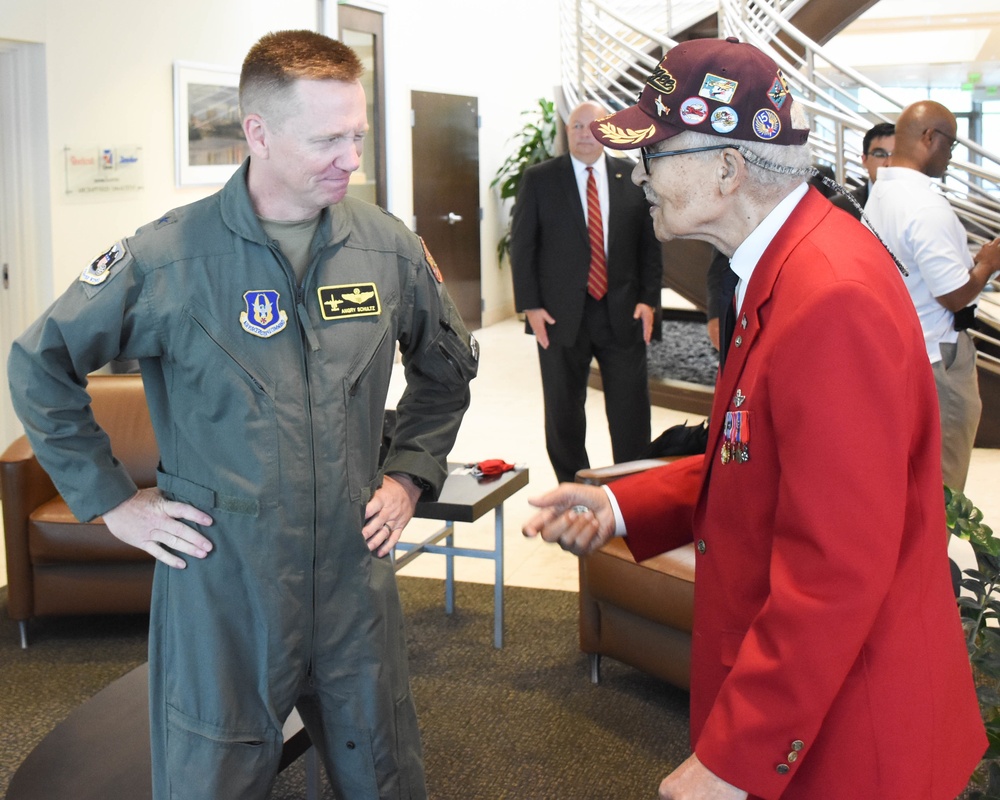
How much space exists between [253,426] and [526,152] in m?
9.55

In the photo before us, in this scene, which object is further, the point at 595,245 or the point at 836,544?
the point at 595,245

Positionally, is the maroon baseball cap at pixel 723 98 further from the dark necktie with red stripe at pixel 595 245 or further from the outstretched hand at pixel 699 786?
the dark necktie with red stripe at pixel 595 245

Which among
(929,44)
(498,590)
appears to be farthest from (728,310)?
(929,44)

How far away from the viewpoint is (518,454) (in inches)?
251

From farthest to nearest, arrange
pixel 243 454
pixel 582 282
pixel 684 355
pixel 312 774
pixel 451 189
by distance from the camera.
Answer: pixel 451 189, pixel 684 355, pixel 582 282, pixel 312 774, pixel 243 454

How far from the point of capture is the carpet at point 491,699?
305 cm

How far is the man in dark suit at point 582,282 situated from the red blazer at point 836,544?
3630 millimetres

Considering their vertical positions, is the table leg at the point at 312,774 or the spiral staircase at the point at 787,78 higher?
the spiral staircase at the point at 787,78

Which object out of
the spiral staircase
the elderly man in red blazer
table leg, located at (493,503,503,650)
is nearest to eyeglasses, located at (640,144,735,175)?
the elderly man in red blazer

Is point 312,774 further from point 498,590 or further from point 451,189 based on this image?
point 451,189

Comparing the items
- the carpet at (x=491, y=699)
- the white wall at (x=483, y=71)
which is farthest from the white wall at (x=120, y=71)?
the carpet at (x=491, y=699)

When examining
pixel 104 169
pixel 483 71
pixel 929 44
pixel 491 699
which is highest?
pixel 929 44

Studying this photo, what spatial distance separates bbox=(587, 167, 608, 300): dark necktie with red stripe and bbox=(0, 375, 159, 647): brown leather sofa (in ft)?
7.42

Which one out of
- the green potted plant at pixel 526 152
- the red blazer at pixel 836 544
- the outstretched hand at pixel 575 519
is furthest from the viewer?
the green potted plant at pixel 526 152
